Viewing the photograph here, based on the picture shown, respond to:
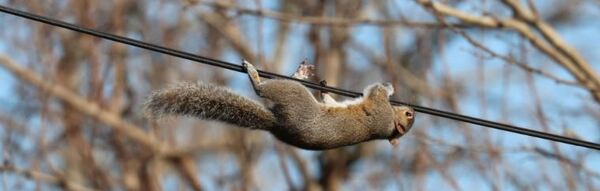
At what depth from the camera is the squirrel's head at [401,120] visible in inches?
225

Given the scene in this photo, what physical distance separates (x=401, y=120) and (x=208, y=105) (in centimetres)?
110

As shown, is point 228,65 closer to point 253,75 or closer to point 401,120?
point 253,75

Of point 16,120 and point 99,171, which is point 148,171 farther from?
point 16,120

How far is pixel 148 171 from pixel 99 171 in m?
0.56

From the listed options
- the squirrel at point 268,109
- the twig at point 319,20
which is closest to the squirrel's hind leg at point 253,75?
the squirrel at point 268,109

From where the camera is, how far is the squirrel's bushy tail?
5.02 metres

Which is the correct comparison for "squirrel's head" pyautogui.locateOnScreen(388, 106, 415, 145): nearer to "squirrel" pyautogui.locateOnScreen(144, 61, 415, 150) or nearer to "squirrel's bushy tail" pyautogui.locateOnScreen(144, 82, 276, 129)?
"squirrel" pyautogui.locateOnScreen(144, 61, 415, 150)

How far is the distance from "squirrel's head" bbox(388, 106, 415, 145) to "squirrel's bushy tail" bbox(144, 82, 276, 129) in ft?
2.65

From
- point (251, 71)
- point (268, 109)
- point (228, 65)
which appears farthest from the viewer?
point (268, 109)

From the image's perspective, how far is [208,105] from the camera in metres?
5.11

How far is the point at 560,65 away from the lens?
820 centimetres

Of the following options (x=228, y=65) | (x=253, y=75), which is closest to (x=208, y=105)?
(x=253, y=75)

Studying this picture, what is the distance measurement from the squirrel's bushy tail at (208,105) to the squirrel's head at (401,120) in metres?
0.81

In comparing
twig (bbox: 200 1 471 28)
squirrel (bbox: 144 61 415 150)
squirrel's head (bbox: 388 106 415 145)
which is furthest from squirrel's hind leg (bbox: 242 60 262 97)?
twig (bbox: 200 1 471 28)
